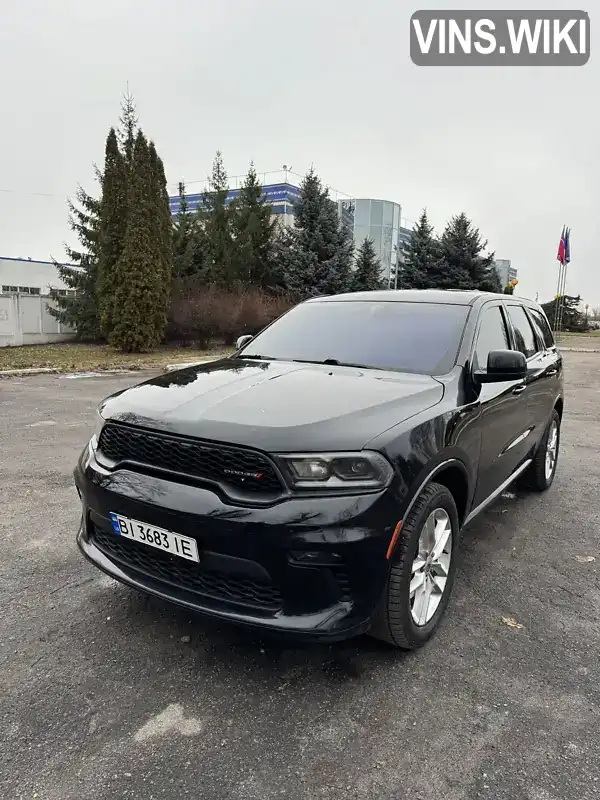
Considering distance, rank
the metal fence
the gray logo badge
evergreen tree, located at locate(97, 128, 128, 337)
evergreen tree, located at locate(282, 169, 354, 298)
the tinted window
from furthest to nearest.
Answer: evergreen tree, located at locate(282, 169, 354, 298) → the metal fence → evergreen tree, located at locate(97, 128, 128, 337) → the gray logo badge → the tinted window

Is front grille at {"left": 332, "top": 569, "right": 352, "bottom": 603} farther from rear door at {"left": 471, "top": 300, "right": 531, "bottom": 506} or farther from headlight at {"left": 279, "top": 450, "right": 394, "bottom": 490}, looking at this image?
rear door at {"left": 471, "top": 300, "right": 531, "bottom": 506}

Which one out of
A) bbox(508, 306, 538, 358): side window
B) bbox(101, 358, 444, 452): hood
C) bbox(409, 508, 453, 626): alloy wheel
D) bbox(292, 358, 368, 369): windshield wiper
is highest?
bbox(508, 306, 538, 358): side window

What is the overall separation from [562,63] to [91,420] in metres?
8.70

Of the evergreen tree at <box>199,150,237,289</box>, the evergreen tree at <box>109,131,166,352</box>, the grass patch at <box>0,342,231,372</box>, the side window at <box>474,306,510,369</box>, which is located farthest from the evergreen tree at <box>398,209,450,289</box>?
the side window at <box>474,306,510,369</box>

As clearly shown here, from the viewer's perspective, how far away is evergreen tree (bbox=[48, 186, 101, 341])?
22.5 m

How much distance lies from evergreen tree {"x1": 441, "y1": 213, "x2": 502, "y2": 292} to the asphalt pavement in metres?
29.8

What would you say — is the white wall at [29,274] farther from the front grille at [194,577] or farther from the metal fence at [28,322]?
the front grille at [194,577]

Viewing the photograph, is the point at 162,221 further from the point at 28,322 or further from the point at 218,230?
the point at 218,230

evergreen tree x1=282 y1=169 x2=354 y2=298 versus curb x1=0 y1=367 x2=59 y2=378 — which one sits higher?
evergreen tree x1=282 y1=169 x2=354 y2=298

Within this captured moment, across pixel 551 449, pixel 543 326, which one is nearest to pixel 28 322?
pixel 543 326

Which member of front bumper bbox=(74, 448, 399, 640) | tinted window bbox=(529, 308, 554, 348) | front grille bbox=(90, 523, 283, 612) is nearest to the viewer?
front bumper bbox=(74, 448, 399, 640)

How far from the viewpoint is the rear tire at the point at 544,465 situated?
4.94 meters

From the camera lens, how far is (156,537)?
2426 millimetres

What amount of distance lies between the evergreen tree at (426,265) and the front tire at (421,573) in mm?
29743
